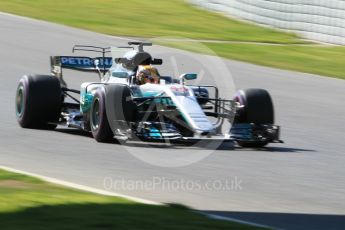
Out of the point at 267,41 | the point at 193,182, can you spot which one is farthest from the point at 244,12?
the point at 193,182

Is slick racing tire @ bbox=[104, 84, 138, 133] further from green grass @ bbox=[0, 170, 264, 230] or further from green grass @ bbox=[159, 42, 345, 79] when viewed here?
green grass @ bbox=[159, 42, 345, 79]

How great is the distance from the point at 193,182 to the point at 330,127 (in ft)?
18.9

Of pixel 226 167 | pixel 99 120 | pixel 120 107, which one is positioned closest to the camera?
pixel 226 167

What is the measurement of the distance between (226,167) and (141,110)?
1.76 m

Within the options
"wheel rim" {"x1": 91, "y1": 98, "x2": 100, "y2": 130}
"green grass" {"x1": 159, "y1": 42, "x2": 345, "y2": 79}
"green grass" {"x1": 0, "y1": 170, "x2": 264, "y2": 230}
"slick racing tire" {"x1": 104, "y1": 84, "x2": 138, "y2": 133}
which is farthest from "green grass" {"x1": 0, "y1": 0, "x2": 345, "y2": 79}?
"green grass" {"x1": 0, "y1": 170, "x2": 264, "y2": 230}

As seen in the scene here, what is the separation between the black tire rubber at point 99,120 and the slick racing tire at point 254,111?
1.69 m

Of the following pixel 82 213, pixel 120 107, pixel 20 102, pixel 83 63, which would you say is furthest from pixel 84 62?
pixel 82 213

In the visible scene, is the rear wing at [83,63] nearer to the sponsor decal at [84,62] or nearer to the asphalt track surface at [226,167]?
the sponsor decal at [84,62]

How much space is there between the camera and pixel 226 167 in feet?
36.7

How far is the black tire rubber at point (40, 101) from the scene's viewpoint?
13422 mm

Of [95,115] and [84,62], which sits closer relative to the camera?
[95,115]

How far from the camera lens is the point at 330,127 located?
50.9 ft

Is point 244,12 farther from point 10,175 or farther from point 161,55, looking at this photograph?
point 10,175

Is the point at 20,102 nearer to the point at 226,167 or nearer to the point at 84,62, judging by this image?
the point at 84,62
